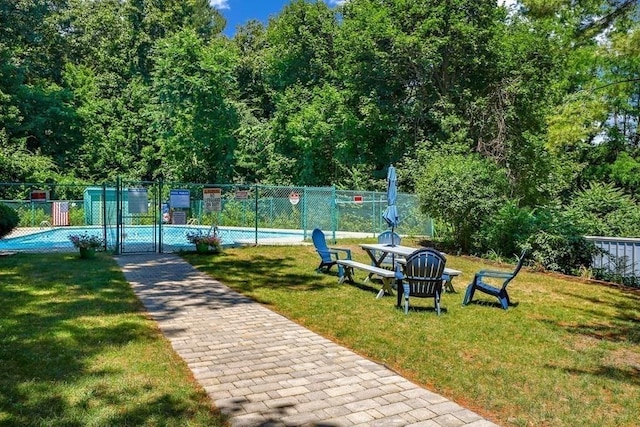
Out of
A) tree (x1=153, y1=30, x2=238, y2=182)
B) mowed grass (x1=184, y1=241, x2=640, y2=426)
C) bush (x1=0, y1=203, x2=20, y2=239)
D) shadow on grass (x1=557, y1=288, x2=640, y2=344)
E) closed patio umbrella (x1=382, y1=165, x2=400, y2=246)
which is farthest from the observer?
tree (x1=153, y1=30, x2=238, y2=182)

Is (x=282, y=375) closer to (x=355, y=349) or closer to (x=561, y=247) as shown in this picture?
(x=355, y=349)

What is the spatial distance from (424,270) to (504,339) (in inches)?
61.4

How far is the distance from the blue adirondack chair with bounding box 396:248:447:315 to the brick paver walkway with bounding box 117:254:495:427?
74.5 inches

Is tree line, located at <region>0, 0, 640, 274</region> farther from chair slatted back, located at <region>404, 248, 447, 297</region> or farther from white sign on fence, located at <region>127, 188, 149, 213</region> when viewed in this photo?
white sign on fence, located at <region>127, 188, 149, 213</region>

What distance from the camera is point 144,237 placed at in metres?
19.0

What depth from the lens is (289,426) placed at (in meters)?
3.56

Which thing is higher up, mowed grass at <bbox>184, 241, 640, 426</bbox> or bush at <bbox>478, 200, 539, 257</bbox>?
bush at <bbox>478, 200, 539, 257</bbox>

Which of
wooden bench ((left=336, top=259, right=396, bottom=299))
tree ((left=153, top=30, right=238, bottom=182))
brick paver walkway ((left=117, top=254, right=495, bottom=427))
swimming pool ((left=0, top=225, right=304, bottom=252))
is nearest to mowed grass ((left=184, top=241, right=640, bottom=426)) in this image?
wooden bench ((left=336, top=259, right=396, bottom=299))

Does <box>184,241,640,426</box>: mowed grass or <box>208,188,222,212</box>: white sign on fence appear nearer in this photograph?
<box>184,241,640,426</box>: mowed grass

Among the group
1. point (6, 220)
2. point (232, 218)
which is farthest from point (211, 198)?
point (232, 218)

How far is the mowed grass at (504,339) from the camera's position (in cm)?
418

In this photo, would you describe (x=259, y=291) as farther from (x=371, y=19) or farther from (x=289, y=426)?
(x=371, y=19)

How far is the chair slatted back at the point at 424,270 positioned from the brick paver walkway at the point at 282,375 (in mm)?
1924

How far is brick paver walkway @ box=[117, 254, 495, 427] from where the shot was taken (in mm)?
3760
